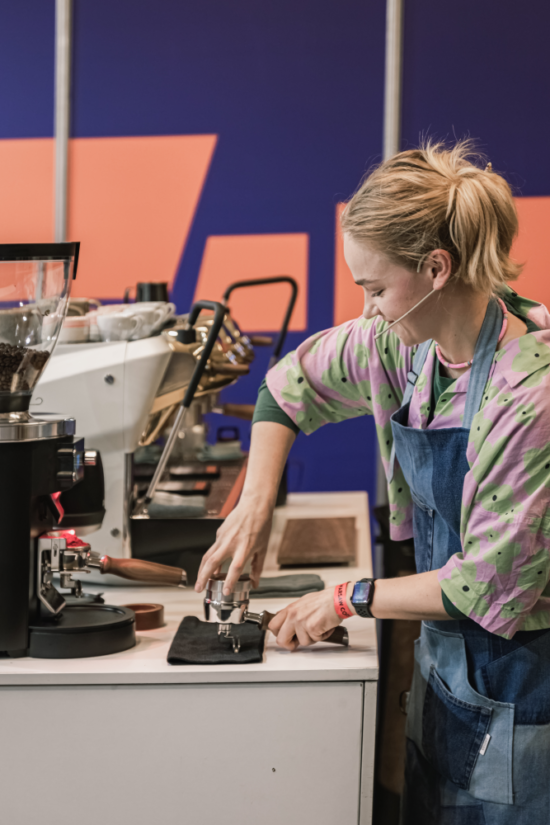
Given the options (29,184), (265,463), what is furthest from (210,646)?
(29,184)

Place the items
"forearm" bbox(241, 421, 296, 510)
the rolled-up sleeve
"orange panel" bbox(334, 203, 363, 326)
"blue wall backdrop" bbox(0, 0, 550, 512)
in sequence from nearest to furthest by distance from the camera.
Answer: the rolled-up sleeve
"forearm" bbox(241, 421, 296, 510)
"blue wall backdrop" bbox(0, 0, 550, 512)
"orange panel" bbox(334, 203, 363, 326)

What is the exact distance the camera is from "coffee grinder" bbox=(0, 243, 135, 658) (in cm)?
119

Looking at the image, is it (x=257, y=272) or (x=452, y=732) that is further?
(x=257, y=272)

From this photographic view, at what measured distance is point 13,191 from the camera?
11.4 feet

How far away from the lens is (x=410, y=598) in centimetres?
112

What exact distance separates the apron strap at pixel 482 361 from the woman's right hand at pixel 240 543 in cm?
37

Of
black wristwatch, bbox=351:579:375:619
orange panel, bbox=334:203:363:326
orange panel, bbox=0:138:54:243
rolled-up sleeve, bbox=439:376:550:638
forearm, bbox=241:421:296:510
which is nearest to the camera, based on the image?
rolled-up sleeve, bbox=439:376:550:638

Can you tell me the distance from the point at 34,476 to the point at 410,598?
0.56 meters

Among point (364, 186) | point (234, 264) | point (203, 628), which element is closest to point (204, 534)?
point (203, 628)

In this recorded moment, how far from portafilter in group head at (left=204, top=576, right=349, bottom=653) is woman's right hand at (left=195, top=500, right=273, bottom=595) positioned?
0.07 ft

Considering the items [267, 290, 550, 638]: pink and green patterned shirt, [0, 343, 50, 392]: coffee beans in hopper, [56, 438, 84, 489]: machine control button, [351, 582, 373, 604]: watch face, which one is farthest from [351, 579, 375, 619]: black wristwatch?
[0, 343, 50, 392]: coffee beans in hopper

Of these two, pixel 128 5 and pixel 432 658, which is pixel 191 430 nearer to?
pixel 432 658

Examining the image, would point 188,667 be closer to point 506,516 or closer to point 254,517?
point 254,517

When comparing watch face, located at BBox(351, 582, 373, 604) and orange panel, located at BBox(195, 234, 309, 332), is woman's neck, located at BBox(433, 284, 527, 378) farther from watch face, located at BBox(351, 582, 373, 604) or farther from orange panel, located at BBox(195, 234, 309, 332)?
orange panel, located at BBox(195, 234, 309, 332)
